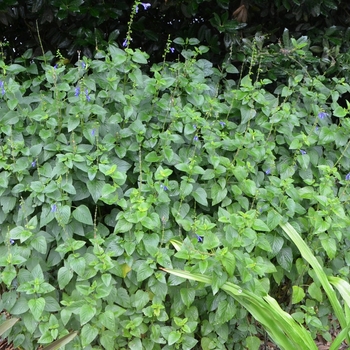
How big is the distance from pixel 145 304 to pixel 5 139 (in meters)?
1.21

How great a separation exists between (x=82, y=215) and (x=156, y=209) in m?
0.38

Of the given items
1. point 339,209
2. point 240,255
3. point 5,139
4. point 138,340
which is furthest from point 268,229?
point 5,139

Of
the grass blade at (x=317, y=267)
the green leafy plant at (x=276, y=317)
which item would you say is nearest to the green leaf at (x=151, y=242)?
the green leafy plant at (x=276, y=317)

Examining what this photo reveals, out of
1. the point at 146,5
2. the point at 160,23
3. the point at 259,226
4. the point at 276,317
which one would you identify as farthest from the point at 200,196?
the point at 160,23

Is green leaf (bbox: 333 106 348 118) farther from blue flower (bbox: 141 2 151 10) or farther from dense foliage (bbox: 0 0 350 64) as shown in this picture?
blue flower (bbox: 141 2 151 10)

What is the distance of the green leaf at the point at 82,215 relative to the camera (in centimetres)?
229

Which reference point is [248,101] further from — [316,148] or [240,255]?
[240,255]

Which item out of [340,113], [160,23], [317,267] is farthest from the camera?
[160,23]

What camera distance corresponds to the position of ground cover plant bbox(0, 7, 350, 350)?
7.19 feet

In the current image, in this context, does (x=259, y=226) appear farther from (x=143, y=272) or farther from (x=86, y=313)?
(x=86, y=313)

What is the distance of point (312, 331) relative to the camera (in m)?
2.47

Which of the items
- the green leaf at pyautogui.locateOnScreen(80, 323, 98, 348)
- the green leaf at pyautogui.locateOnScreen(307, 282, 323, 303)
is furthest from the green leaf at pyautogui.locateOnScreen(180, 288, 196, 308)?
the green leaf at pyautogui.locateOnScreen(307, 282, 323, 303)

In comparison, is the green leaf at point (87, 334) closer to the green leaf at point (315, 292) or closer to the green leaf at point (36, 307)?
the green leaf at point (36, 307)

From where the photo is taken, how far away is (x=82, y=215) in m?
2.30
